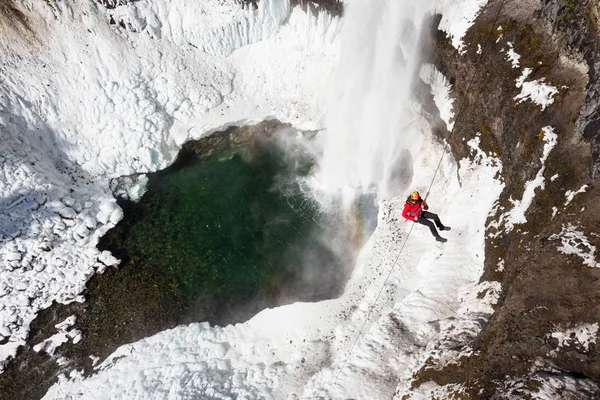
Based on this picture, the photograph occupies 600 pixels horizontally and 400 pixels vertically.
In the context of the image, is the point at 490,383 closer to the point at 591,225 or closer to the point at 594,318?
the point at 594,318

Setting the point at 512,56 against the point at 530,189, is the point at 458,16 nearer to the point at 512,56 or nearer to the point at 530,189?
the point at 512,56

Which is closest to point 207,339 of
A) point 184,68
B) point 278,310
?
point 278,310

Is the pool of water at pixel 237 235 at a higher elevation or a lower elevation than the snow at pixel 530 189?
lower

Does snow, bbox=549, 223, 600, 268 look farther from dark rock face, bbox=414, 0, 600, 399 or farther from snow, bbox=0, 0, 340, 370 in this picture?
snow, bbox=0, 0, 340, 370

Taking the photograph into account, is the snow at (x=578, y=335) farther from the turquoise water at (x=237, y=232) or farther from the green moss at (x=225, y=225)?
the green moss at (x=225, y=225)

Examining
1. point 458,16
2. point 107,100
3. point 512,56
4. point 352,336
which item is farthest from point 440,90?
point 107,100

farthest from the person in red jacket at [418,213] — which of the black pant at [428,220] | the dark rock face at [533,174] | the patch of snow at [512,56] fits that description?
the patch of snow at [512,56]
